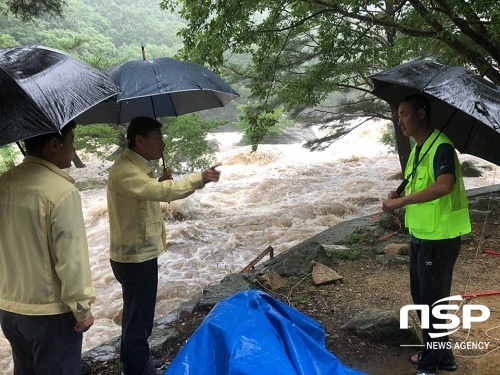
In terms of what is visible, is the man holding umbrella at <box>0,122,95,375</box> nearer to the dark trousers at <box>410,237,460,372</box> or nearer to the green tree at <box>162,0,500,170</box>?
the dark trousers at <box>410,237,460,372</box>

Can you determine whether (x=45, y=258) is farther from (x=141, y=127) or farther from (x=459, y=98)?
(x=459, y=98)

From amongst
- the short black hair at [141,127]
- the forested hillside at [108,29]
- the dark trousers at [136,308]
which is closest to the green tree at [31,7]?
the short black hair at [141,127]

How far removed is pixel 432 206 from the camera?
2.32 meters

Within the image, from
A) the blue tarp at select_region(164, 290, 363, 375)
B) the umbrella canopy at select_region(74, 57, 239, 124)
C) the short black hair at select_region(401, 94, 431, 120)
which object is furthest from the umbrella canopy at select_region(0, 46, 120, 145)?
the short black hair at select_region(401, 94, 431, 120)

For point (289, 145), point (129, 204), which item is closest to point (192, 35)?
point (129, 204)

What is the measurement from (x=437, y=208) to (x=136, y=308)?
1885 millimetres

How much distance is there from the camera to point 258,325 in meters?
1.68

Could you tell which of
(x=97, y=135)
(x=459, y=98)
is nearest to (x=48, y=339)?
(x=459, y=98)

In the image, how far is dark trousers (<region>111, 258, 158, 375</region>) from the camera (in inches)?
98.9

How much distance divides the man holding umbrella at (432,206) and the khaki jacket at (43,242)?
170cm

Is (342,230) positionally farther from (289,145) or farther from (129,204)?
(289,145)

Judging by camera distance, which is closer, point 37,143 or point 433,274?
point 37,143

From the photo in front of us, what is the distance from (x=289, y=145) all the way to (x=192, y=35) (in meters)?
19.1

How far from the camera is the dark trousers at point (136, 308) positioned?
251cm
